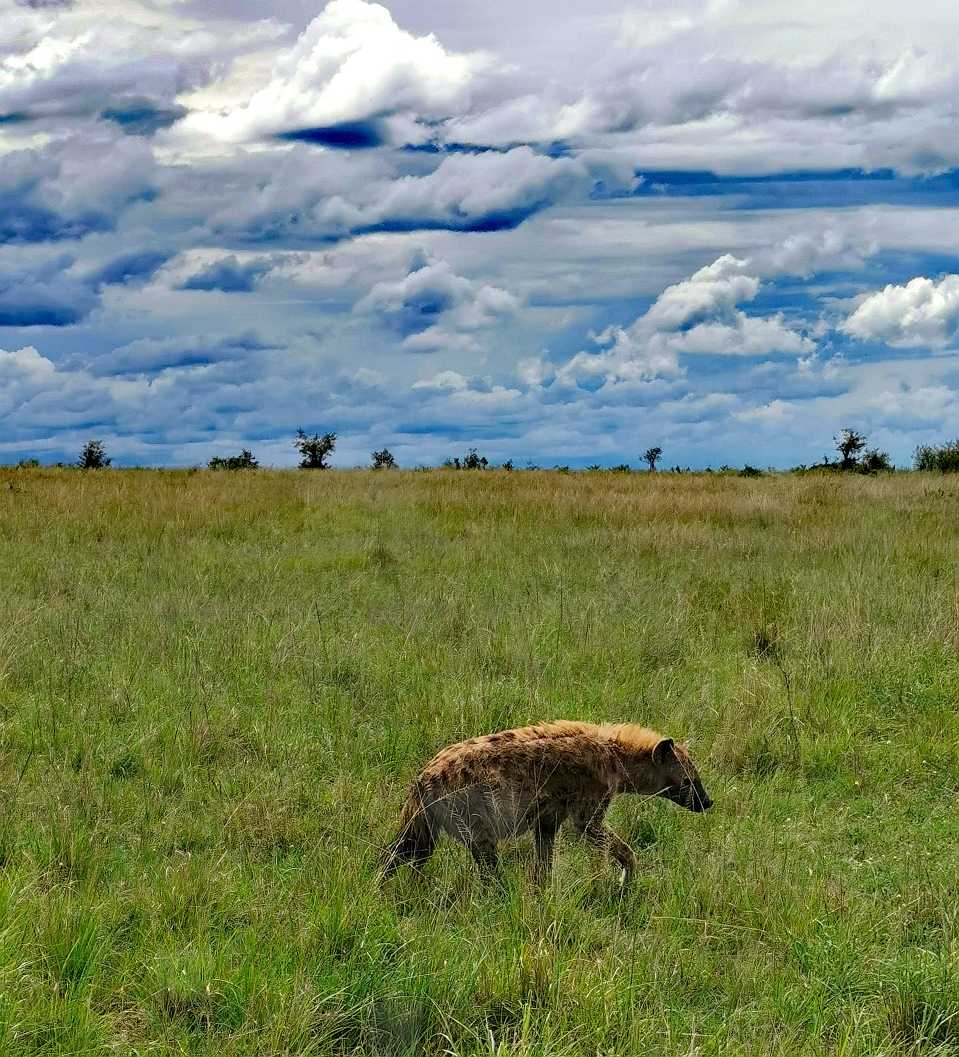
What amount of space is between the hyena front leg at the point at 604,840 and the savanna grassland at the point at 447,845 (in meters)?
0.09

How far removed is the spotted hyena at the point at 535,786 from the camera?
13.4 feet

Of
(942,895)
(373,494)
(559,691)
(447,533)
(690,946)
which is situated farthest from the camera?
(373,494)

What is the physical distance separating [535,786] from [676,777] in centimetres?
100

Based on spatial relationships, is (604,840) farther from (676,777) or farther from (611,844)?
(676,777)

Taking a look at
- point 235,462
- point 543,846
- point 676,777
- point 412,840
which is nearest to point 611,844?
point 543,846

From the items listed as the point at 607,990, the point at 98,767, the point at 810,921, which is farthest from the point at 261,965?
the point at 98,767

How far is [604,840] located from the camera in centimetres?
447

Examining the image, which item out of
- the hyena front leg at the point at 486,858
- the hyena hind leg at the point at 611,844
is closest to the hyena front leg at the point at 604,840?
the hyena hind leg at the point at 611,844

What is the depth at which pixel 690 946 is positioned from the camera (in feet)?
12.9

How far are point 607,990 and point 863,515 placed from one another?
1596cm

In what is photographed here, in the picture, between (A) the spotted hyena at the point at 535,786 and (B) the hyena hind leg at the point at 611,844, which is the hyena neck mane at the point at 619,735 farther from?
(B) the hyena hind leg at the point at 611,844

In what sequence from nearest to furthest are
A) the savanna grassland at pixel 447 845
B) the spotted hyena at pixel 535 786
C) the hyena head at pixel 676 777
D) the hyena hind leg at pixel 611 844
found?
1. the savanna grassland at pixel 447 845
2. the spotted hyena at pixel 535 786
3. the hyena hind leg at pixel 611 844
4. the hyena head at pixel 676 777

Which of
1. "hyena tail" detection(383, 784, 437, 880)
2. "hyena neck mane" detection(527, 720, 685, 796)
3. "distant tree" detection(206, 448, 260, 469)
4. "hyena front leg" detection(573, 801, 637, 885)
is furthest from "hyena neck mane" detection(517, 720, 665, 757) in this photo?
"distant tree" detection(206, 448, 260, 469)

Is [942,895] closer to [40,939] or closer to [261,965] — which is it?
[261,965]
